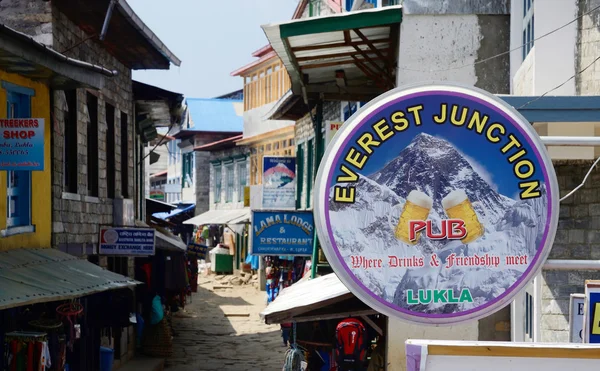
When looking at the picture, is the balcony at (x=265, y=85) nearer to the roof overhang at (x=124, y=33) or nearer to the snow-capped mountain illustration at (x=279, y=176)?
the snow-capped mountain illustration at (x=279, y=176)

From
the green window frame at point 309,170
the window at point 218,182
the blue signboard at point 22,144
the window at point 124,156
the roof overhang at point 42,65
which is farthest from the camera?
the window at point 218,182

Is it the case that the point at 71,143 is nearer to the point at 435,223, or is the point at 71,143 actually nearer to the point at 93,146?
the point at 93,146

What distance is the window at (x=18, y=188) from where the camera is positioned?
12.1 meters

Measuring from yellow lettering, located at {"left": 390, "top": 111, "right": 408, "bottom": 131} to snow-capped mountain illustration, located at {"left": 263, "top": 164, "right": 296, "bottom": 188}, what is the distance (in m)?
17.1

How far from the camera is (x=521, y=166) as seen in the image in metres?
5.22

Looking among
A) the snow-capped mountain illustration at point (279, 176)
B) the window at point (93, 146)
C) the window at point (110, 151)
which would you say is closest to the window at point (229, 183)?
the snow-capped mountain illustration at point (279, 176)

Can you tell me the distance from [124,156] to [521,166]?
607 inches

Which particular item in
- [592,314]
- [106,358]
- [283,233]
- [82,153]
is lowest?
[106,358]

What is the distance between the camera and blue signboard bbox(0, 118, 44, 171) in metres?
10.5

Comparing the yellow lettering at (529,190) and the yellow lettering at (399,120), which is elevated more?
the yellow lettering at (399,120)

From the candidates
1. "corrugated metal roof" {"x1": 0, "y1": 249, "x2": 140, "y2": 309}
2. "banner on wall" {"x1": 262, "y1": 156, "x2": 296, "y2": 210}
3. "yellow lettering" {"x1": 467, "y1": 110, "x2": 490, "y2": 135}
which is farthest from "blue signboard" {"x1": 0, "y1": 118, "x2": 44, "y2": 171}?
"banner on wall" {"x1": 262, "y1": 156, "x2": 296, "y2": 210}

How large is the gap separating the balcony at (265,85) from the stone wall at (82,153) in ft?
44.6

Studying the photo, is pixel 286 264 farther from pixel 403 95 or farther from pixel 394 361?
pixel 403 95

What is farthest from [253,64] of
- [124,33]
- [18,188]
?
[18,188]
